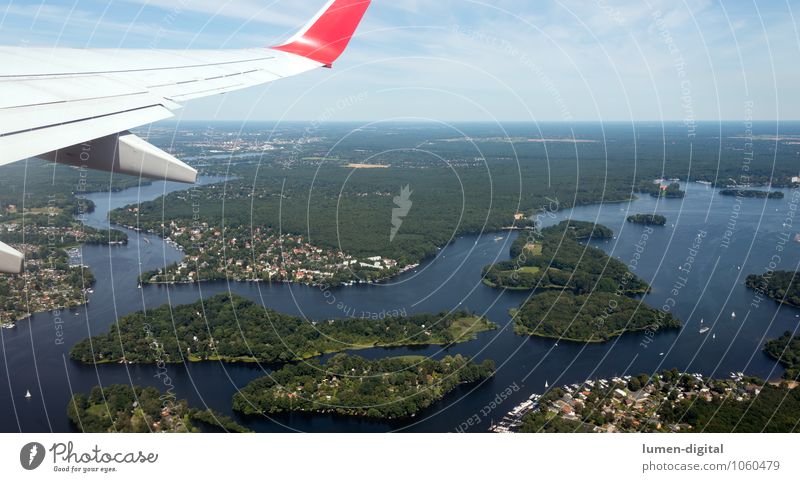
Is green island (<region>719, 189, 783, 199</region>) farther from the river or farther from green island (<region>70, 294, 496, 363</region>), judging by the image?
green island (<region>70, 294, 496, 363</region>)

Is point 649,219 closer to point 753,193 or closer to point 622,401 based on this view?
point 753,193

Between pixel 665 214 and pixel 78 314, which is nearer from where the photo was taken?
Result: pixel 78 314

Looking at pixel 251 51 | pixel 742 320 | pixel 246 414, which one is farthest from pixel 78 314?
pixel 742 320

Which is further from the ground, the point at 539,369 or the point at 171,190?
the point at 171,190

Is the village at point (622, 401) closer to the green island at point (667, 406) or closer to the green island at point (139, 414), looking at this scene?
the green island at point (667, 406)

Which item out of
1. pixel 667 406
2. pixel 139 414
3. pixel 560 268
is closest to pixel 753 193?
pixel 560 268
